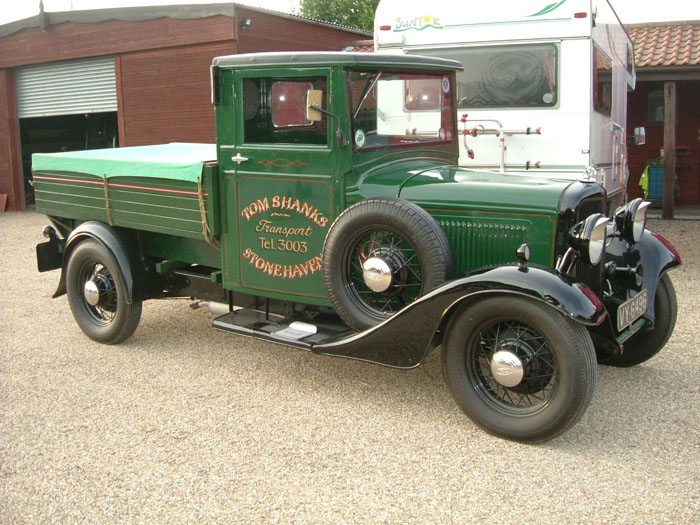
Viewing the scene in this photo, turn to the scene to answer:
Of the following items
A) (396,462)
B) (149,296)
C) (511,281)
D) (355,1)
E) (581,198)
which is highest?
(355,1)

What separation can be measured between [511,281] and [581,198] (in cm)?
81

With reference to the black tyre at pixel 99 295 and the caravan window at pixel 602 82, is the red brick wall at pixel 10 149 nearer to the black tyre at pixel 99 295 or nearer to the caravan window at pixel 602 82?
the black tyre at pixel 99 295

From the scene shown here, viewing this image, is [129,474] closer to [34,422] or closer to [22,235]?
[34,422]

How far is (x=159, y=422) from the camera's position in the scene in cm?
377

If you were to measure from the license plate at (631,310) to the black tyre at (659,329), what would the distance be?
0.36 m

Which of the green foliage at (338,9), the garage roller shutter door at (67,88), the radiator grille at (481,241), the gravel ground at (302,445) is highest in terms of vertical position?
the green foliage at (338,9)

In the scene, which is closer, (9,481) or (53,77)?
(9,481)

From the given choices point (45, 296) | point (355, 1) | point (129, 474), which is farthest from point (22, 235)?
point (355, 1)

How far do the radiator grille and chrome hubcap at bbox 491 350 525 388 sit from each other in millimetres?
622

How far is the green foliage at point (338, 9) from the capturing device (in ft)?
83.7

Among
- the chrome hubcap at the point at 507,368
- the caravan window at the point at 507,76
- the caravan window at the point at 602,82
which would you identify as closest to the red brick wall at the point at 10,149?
the caravan window at the point at 507,76

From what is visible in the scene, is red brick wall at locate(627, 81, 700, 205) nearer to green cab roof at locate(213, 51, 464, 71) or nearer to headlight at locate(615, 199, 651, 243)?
headlight at locate(615, 199, 651, 243)

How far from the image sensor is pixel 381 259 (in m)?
3.74

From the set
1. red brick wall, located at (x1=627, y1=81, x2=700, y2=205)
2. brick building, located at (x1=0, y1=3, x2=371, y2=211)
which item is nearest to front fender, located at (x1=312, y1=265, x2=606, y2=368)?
brick building, located at (x1=0, y1=3, x2=371, y2=211)
